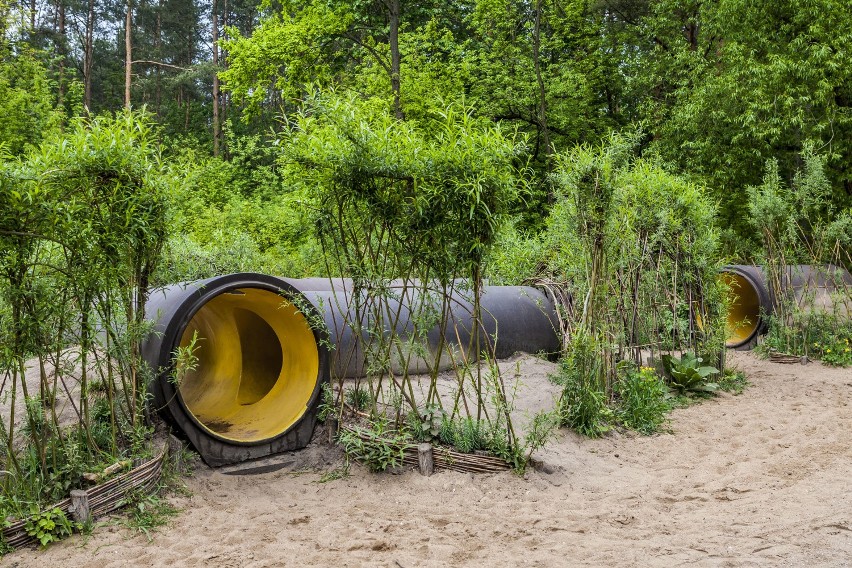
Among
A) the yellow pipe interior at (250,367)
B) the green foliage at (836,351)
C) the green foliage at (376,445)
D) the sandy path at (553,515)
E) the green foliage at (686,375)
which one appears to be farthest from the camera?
the green foliage at (836,351)

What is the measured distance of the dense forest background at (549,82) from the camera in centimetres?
1388

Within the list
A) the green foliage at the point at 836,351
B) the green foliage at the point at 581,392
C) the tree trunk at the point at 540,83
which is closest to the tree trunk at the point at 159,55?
the tree trunk at the point at 540,83

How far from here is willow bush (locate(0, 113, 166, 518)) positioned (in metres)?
4.10

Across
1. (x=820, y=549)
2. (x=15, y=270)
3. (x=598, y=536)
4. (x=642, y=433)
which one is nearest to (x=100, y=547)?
(x=15, y=270)

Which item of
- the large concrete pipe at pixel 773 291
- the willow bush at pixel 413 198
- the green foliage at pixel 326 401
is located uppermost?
the willow bush at pixel 413 198

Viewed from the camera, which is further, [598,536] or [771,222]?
[771,222]

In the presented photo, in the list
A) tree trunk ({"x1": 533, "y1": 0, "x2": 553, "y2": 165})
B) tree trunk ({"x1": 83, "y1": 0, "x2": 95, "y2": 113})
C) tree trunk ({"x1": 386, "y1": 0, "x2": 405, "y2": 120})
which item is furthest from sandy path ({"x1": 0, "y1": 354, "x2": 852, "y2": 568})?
tree trunk ({"x1": 83, "y1": 0, "x2": 95, "y2": 113})

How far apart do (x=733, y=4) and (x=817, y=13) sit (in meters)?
1.62

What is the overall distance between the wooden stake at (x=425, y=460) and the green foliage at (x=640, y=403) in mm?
2304

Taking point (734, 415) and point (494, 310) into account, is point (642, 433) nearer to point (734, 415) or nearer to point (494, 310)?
point (734, 415)

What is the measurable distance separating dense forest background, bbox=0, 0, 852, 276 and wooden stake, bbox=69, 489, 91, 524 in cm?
552

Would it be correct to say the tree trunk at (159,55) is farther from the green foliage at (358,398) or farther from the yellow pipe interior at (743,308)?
the green foliage at (358,398)

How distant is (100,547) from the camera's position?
4.06 metres

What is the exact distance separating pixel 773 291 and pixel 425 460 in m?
7.62
